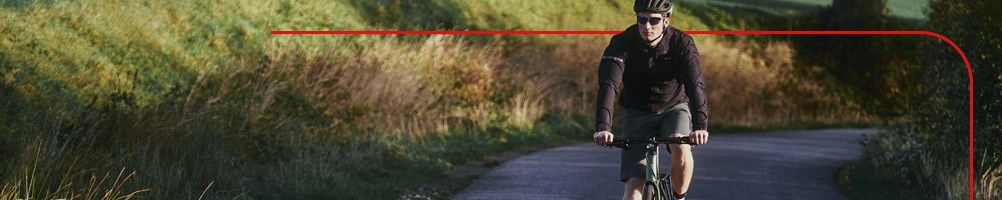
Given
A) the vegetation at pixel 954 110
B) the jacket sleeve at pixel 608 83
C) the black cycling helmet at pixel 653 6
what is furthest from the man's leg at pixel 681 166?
the vegetation at pixel 954 110

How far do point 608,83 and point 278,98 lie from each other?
10.5 m

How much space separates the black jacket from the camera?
757 centimetres

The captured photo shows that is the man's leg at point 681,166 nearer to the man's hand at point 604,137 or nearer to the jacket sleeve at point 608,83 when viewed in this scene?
the jacket sleeve at point 608,83

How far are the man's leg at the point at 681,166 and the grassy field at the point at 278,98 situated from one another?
10.3 feet

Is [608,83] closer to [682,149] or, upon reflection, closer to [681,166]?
[682,149]

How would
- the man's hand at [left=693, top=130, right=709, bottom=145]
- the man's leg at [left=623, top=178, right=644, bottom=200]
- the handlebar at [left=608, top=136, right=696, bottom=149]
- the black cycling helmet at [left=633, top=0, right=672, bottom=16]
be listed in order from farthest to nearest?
the man's leg at [left=623, top=178, right=644, bottom=200] < the black cycling helmet at [left=633, top=0, right=672, bottom=16] < the handlebar at [left=608, top=136, right=696, bottom=149] < the man's hand at [left=693, top=130, right=709, bottom=145]

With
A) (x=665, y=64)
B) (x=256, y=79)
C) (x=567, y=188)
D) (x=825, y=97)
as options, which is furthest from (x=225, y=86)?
(x=825, y=97)

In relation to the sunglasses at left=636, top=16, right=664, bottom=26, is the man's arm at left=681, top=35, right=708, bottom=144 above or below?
below

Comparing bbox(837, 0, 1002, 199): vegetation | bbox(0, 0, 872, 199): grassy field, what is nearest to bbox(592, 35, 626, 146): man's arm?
bbox(0, 0, 872, 199): grassy field

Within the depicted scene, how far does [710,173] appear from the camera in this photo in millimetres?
16828

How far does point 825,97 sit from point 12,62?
76.8 feet

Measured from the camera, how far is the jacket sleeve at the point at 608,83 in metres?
7.41

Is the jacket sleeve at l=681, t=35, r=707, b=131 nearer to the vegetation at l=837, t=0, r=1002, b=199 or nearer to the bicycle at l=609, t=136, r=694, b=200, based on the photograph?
the bicycle at l=609, t=136, r=694, b=200

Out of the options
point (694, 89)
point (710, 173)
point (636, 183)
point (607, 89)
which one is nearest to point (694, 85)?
point (694, 89)
